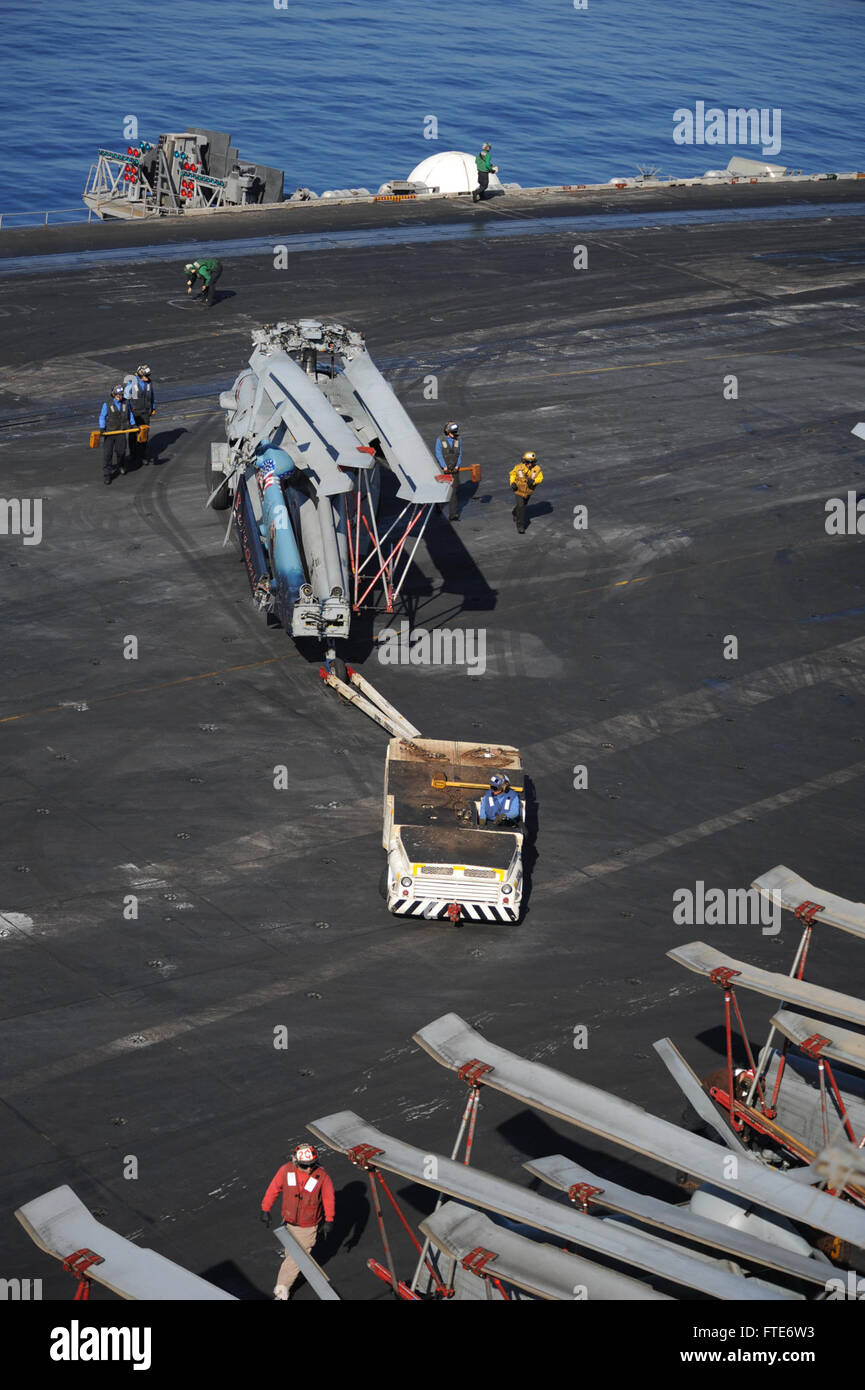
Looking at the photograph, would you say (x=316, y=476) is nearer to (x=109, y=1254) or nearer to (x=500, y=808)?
(x=500, y=808)

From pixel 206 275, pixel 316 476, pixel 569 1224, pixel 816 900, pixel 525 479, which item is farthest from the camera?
pixel 206 275

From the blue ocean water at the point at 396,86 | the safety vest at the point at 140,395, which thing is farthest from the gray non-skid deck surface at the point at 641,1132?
the blue ocean water at the point at 396,86

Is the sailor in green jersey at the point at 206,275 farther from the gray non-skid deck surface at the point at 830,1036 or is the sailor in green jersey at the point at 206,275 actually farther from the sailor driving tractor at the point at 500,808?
the gray non-skid deck surface at the point at 830,1036

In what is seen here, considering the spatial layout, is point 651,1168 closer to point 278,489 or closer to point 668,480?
point 278,489

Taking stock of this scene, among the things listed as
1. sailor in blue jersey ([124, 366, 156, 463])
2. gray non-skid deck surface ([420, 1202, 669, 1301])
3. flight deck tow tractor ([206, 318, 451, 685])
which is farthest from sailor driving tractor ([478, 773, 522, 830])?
sailor in blue jersey ([124, 366, 156, 463])

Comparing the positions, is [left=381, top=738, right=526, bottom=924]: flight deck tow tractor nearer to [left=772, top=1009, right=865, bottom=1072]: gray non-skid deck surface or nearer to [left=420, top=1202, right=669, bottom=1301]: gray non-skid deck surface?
[left=772, top=1009, right=865, bottom=1072]: gray non-skid deck surface

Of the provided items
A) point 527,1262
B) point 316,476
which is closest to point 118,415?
point 316,476
